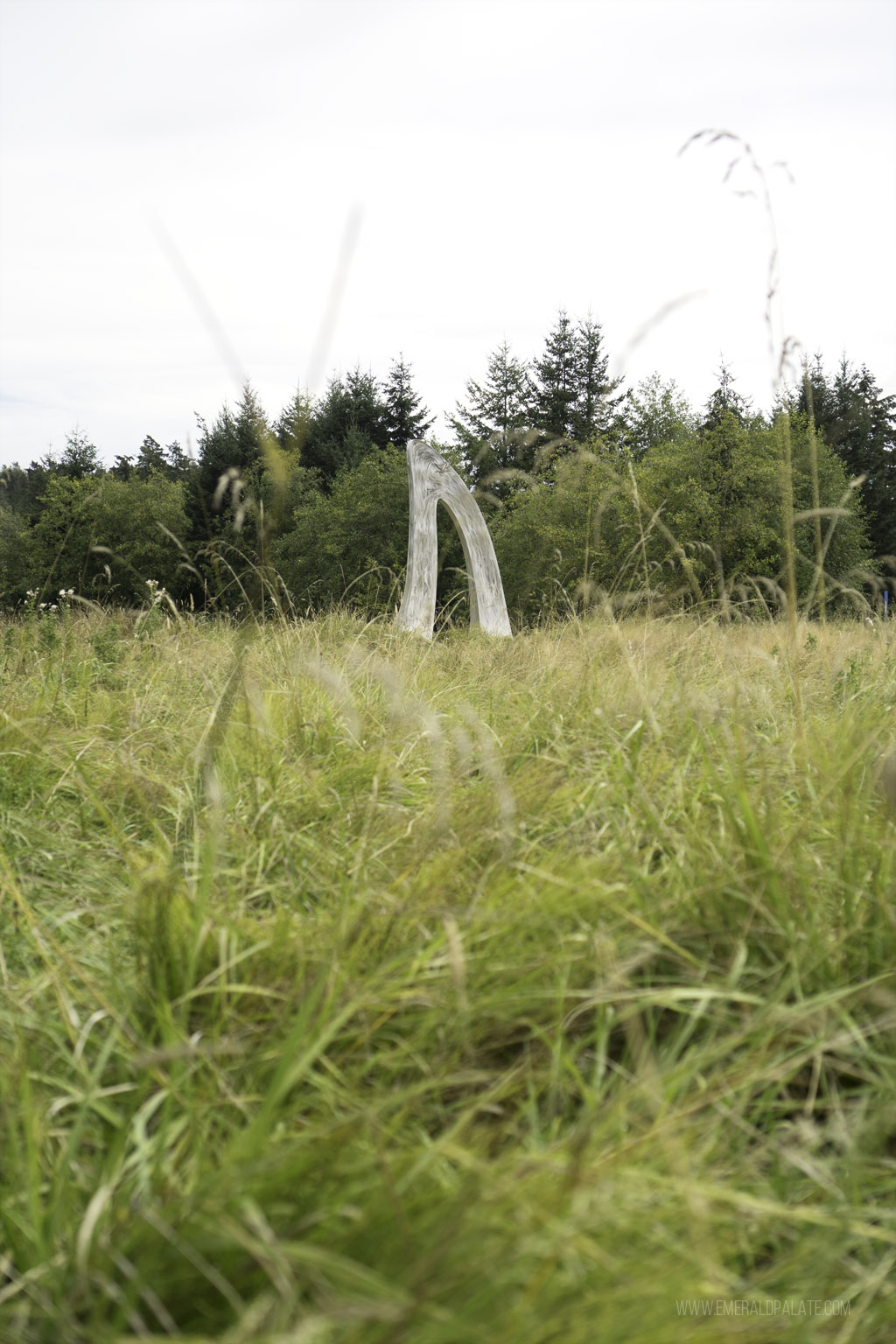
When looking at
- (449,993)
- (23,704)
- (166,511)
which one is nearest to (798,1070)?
(449,993)

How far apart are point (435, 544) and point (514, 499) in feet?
37.7

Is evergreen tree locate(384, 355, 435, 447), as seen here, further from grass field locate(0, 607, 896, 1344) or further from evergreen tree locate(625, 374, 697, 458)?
grass field locate(0, 607, 896, 1344)

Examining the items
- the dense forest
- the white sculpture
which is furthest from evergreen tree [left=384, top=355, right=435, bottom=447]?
the white sculpture

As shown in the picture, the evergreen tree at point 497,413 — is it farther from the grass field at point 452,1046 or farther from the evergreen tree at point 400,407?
the grass field at point 452,1046

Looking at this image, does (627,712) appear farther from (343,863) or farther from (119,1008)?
(119,1008)

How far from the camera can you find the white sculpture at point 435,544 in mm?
11609

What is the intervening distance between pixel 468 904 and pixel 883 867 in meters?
0.74

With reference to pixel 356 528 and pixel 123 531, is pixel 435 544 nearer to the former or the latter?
pixel 356 528

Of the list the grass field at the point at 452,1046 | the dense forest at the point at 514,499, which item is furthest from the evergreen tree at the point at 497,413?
the grass field at the point at 452,1046

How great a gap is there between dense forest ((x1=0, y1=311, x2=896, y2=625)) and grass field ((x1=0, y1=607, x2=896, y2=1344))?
0.67 meters

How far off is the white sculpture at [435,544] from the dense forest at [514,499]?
0.56 meters

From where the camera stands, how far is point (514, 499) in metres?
23.1

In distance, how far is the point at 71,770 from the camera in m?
2.56

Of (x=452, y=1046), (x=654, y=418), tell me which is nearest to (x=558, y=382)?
(x=654, y=418)
